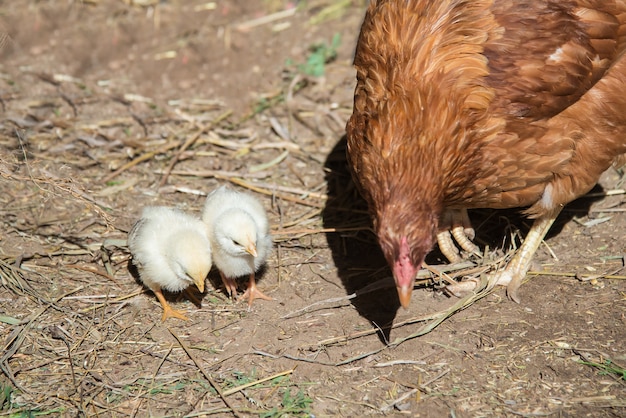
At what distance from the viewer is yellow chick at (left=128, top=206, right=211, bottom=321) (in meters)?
3.51

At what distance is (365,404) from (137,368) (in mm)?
1185

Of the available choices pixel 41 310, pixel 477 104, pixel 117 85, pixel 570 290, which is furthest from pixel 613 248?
pixel 117 85

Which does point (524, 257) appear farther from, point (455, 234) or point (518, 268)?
point (455, 234)

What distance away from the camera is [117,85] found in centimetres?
569

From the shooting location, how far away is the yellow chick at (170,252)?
11.5 feet

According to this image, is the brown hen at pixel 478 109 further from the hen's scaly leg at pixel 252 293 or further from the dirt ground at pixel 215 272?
the hen's scaly leg at pixel 252 293

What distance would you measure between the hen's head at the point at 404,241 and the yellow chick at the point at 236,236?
81 centimetres

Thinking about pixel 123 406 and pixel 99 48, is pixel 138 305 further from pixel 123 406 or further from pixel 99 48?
pixel 99 48

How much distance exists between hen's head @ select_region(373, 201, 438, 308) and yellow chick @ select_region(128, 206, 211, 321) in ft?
3.52

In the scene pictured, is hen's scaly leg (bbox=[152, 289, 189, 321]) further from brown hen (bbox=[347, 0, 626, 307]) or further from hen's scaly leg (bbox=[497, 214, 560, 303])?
hen's scaly leg (bbox=[497, 214, 560, 303])

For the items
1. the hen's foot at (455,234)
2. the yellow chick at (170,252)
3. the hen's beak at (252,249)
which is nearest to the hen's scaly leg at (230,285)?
the yellow chick at (170,252)

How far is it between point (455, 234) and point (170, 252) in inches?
69.8

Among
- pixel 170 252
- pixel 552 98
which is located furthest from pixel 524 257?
pixel 170 252

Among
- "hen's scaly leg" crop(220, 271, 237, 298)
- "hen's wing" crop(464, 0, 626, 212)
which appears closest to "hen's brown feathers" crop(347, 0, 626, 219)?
"hen's wing" crop(464, 0, 626, 212)
